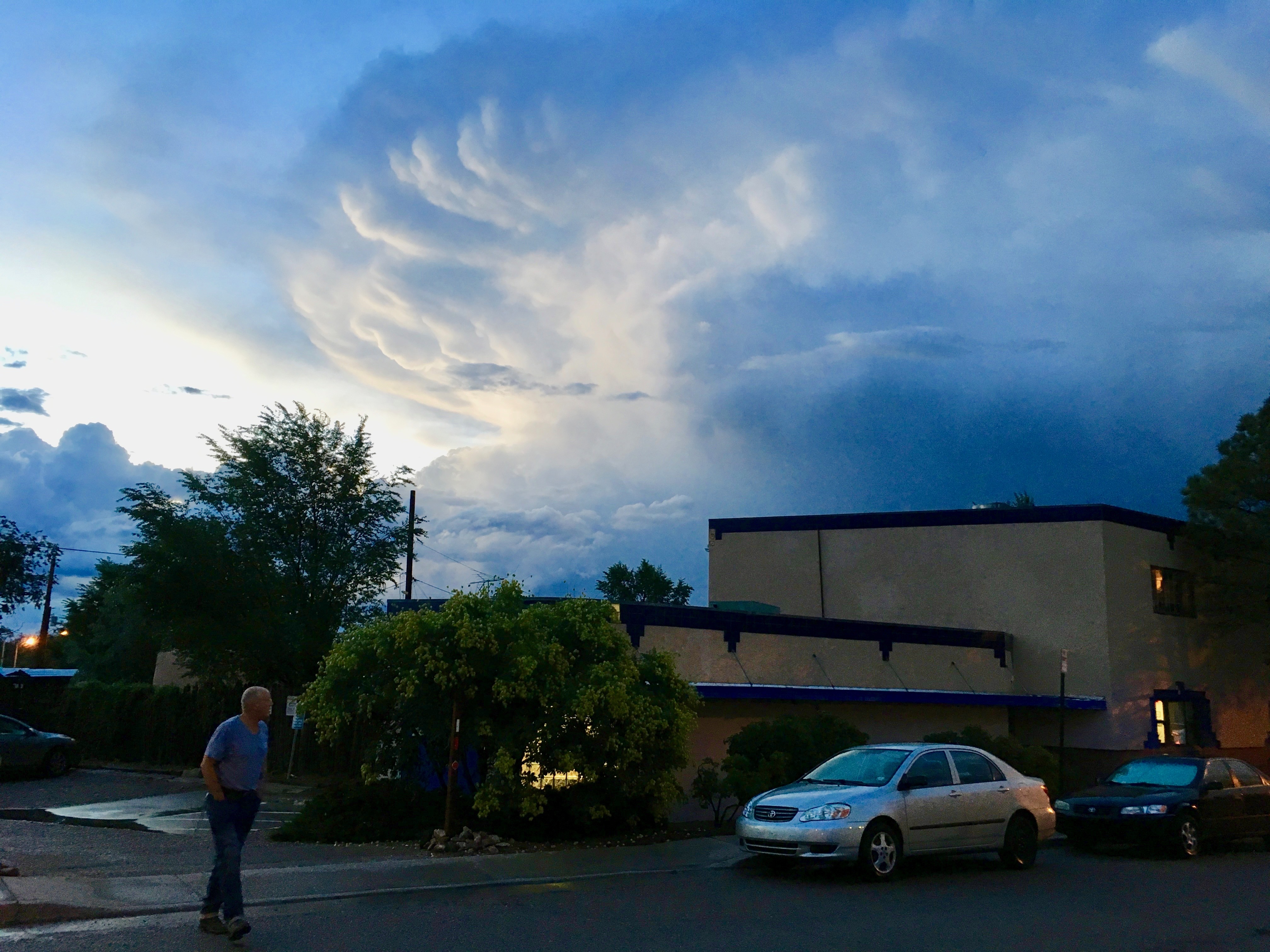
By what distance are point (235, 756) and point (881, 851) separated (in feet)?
23.2

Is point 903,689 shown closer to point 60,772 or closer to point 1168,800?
point 1168,800

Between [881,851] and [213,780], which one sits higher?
[213,780]

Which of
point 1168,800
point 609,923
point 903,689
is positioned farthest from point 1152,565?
point 609,923

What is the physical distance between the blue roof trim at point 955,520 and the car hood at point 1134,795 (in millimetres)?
11822

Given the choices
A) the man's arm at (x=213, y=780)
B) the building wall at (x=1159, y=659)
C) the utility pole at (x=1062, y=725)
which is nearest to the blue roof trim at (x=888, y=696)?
the utility pole at (x=1062, y=725)

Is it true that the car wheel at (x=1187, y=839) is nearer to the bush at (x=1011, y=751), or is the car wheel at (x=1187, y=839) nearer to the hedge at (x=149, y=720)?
the bush at (x=1011, y=751)

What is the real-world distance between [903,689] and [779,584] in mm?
7803

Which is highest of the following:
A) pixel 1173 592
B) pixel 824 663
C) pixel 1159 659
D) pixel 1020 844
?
pixel 1173 592

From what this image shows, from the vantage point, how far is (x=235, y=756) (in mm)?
8242

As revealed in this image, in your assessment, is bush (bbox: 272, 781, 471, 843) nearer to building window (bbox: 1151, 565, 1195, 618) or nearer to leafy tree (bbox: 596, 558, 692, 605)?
building window (bbox: 1151, 565, 1195, 618)

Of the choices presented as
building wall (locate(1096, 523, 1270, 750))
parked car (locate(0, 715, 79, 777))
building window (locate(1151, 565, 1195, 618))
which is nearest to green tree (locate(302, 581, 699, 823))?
parked car (locate(0, 715, 79, 777))

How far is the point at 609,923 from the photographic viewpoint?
9.27m

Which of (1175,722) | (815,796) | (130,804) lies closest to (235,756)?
(815,796)

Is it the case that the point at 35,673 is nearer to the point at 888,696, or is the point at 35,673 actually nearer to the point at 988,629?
the point at 888,696
